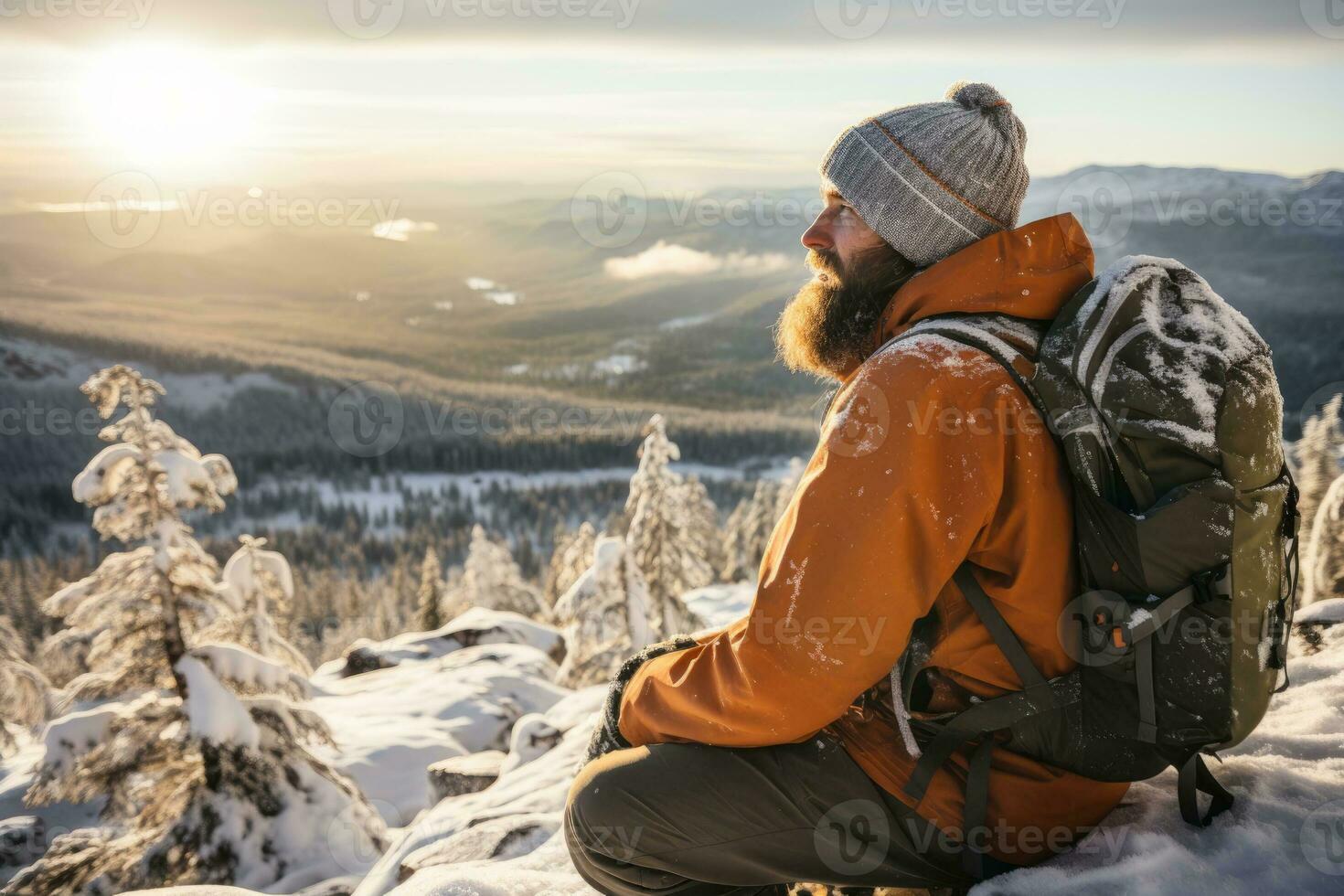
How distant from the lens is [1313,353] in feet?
529

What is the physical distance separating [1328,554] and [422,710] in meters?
20.1

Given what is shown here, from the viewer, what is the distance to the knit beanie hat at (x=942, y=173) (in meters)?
3.04

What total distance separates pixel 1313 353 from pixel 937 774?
208208 mm

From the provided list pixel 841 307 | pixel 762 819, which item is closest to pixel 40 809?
pixel 762 819

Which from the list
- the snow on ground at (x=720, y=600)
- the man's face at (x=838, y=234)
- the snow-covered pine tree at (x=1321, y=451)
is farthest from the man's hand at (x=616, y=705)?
the snow on ground at (x=720, y=600)

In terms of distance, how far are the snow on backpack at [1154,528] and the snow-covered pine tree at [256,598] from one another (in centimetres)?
1043

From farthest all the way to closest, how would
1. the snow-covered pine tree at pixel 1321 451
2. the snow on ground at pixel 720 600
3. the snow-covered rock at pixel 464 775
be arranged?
the snow on ground at pixel 720 600, the snow-covered pine tree at pixel 1321 451, the snow-covered rock at pixel 464 775

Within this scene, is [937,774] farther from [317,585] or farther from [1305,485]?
[317,585]

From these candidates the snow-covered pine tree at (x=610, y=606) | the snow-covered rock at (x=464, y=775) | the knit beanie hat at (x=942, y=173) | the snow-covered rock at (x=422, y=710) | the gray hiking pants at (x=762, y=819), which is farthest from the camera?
the snow-covered pine tree at (x=610, y=606)

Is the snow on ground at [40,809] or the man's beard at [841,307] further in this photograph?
the snow on ground at [40,809]

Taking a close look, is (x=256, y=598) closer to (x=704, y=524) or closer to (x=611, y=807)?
(x=611, y=807)

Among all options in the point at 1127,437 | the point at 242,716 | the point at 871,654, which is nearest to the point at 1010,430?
the point at 1127,437

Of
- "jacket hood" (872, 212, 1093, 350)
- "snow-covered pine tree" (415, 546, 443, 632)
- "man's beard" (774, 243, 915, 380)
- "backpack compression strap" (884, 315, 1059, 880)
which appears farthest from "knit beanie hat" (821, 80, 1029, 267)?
"snow-covered pine tree" (415, 546, 443, 632)

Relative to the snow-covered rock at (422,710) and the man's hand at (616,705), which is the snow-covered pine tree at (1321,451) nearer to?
the man's hand at (616,705)
